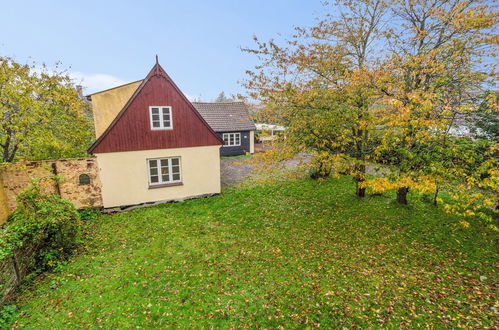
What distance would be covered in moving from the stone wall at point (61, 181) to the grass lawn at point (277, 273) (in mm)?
1753

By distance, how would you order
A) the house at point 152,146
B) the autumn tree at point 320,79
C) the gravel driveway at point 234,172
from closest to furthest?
the autumn tree at point 320,79
the house at point 152,146
the gravel driveway at point 234,172

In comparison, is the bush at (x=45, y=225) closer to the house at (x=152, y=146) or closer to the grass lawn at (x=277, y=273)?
the grass lawn at (x=277, y=273)

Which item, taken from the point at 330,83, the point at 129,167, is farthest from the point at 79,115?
the point at 330,83

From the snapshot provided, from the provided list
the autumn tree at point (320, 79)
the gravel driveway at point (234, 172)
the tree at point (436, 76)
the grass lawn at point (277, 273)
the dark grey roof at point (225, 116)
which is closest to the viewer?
the grass lawn at point (277, 273)

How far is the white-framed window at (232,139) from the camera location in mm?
26547

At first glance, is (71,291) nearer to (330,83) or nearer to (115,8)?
Answer: (330,83)

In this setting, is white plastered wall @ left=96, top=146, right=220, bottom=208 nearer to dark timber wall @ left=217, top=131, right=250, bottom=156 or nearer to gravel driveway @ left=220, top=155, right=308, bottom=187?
gravel driveway @ left=220, top=155, right=308, bottom=187

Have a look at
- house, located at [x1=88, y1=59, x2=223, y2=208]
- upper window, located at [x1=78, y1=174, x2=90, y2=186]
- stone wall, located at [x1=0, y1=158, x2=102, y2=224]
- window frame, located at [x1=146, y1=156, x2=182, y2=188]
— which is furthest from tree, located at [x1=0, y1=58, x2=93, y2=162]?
window frame, located at [x1=146, y1=156, x2=182, y2=188]

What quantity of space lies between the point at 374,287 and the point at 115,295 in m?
7.48

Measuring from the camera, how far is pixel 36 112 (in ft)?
35.6

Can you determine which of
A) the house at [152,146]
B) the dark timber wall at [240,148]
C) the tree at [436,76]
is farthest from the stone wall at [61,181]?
the dark timber wall at [240,148]

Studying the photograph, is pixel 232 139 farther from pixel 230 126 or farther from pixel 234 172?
pixel 234 172

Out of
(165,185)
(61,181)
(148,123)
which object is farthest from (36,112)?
(165,185)

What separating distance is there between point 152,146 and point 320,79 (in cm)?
934
